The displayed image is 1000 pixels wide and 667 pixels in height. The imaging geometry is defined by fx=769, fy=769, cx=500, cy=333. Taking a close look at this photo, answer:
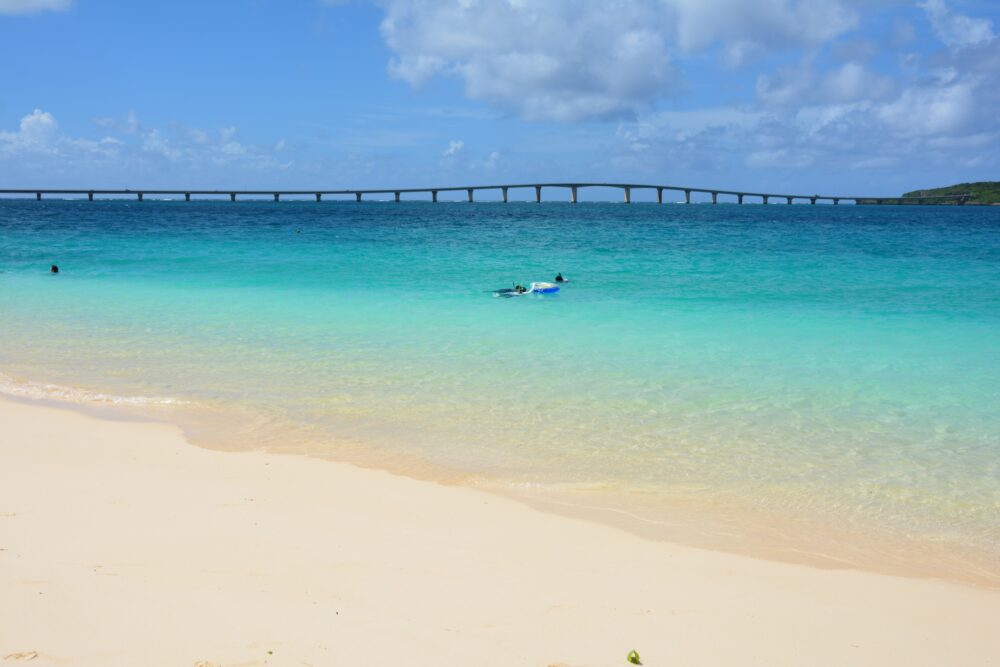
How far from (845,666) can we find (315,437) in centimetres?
570

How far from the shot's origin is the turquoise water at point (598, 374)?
23.9ft

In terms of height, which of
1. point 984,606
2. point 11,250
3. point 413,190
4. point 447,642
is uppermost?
point 413,190

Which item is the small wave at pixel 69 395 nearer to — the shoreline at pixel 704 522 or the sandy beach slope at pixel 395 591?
the shoreline at pixel 704 522

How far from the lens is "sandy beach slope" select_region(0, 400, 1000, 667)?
4012 millimetres

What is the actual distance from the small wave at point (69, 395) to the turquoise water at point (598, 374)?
0.06m

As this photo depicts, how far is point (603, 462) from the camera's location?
24.8 feet

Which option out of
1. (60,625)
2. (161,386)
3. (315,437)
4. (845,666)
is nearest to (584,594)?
(845,666)

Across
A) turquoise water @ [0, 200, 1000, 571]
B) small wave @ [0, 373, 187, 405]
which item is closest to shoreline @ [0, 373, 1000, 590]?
turquoise water @ [0, 200, 1000, 571]

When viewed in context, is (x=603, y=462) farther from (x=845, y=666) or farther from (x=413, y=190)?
(x=413, y=190)

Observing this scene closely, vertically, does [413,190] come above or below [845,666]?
above

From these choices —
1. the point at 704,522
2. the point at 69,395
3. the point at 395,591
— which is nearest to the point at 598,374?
the point at 704,522

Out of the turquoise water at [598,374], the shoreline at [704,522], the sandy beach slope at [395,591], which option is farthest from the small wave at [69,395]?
the sandy beach slope at [395,591]

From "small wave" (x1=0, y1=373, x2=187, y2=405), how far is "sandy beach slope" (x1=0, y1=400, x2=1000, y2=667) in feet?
10.1

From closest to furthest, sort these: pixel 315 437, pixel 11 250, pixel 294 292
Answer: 1. pixel 315 437
2. pixel 294 292
3. pixel 11 250
